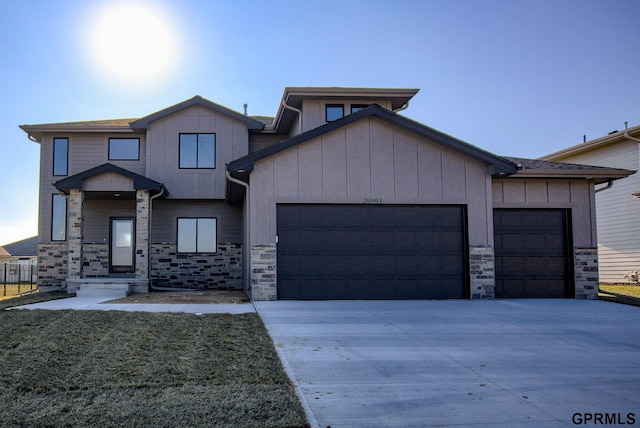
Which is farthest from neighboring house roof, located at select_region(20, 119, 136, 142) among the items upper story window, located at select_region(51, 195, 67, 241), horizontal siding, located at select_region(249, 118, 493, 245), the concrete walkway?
horizontal siding, located at select_region(249, 118, 493, 245)

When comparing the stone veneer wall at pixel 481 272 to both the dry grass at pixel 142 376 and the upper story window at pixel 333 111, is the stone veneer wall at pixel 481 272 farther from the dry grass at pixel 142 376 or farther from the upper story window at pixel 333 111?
the dry grass at pixel 142 376

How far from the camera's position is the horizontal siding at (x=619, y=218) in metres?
19.6

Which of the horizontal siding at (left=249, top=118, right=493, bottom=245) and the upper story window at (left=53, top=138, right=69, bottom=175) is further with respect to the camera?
the upper story window at (left=53, top=138, right=69, bottom=175)

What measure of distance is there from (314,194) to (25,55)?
892 cm

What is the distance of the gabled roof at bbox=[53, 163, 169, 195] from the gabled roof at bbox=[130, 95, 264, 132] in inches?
96.7

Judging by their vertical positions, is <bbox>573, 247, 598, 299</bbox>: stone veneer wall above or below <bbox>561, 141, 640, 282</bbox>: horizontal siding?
below

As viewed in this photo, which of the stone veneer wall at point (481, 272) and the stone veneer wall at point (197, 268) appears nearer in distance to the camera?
the stone veneer wall at point (481, 272)

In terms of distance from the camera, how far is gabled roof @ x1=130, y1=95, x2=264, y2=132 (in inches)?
690

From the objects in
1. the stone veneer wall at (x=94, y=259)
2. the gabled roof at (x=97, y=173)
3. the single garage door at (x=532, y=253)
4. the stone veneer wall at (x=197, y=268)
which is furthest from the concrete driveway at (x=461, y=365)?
the stone veneer wall at (x=94, y=259)

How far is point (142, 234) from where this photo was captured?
16.0 metres

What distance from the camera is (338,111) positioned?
16.2m

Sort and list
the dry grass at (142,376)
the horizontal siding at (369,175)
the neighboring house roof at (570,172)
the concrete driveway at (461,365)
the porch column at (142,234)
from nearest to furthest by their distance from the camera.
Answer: the dry grass at (142,376)
the concrete driveway at (461,365)
the horizontal siding at (369,175)
the neighboring house roof at (570,172)
the porch column at (142,234)

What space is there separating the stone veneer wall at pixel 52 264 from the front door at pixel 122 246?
64.9 inches

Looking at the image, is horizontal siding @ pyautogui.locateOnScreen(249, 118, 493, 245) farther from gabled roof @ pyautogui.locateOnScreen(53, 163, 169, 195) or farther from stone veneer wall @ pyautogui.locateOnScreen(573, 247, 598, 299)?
gabled roof @ pyautogui.locateOnScreen(53, 163, 169, 195)
